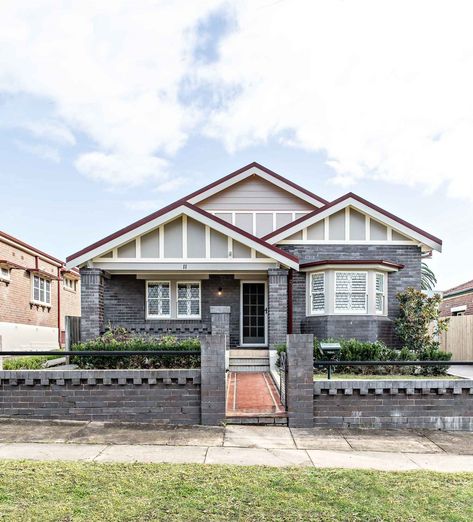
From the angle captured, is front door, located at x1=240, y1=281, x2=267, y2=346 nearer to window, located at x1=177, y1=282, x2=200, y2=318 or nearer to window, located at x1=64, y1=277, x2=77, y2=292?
window, located at x1=177, y1=282, x2=200, y2=318

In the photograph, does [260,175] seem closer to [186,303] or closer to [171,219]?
[171,219]

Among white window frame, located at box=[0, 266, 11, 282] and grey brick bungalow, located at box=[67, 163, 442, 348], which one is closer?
grey brick bungalow, located at box=[67, 163, 442, 348]

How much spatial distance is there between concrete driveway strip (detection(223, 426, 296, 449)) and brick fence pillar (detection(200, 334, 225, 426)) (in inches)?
13.7

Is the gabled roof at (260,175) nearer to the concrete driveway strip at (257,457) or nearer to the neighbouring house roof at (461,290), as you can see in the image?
the neighbouring house roof at (461,290)

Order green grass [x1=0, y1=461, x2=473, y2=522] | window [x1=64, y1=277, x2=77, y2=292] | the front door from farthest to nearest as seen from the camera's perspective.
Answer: window [x1=64, y1=277, x2=77, y2=292]
the front door
green grass [x1=0, y1=461, x2=473, y2=522]

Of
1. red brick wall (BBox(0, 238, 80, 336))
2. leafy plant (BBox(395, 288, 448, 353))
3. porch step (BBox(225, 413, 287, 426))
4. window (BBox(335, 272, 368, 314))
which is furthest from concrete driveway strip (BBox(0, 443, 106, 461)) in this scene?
red brick wall (BBox(0, 238, 80, 336))

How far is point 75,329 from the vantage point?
13.4 m

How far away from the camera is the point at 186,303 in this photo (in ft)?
51.3

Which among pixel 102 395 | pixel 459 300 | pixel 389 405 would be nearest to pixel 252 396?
pixel 389 405

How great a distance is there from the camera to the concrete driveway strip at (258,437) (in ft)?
22.1

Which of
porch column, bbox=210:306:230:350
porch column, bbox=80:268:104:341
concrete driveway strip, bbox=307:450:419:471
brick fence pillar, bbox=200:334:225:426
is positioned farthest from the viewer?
porch column, bbox=80:268:104:341

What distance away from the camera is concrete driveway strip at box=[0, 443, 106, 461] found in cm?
593

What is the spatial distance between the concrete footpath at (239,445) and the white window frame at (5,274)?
37.3 feet

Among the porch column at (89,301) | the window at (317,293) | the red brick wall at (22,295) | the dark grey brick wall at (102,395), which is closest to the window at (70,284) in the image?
the red brick wall at (22,295)
